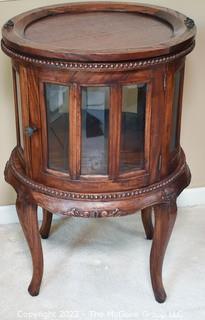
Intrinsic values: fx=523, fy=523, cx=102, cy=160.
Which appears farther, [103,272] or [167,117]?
[103,272]

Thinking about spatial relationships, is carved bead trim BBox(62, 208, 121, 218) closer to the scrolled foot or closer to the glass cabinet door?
the glass cabinet door

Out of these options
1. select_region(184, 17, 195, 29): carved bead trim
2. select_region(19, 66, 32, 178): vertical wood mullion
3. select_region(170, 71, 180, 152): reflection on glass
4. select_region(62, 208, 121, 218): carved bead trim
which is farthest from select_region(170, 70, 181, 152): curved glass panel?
select_region(19, 66, 32, 178): vertical wood mullion

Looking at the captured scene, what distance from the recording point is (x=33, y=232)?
139 centimetres

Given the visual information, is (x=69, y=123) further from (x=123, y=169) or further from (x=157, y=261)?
(x=157, y=261)

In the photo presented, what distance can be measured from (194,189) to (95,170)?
0.76 metres

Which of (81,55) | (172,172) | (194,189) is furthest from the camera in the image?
(194,189)

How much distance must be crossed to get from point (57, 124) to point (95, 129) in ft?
0.30

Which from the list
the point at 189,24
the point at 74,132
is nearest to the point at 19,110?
the point at 74,132

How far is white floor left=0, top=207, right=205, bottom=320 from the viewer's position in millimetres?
1462

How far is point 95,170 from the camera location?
1.25m

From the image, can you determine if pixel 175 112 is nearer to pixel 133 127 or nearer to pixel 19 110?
pixel 133 127

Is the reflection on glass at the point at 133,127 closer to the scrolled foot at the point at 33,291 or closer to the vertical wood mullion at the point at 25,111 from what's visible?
the vertical wood mullion at the point at 25,111

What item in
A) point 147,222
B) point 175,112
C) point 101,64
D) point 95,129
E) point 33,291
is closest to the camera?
point 101,64

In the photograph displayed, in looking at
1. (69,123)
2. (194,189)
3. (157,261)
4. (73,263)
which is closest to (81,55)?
(69,123)
